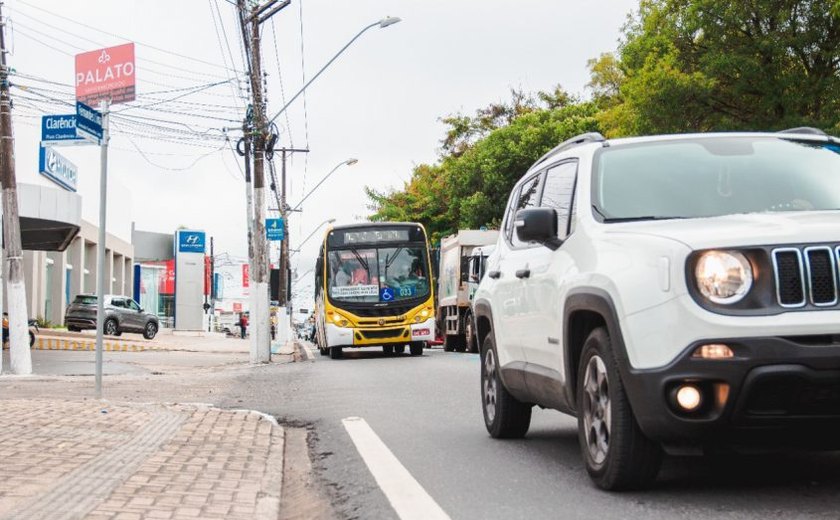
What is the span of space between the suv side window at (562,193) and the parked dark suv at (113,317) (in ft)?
115

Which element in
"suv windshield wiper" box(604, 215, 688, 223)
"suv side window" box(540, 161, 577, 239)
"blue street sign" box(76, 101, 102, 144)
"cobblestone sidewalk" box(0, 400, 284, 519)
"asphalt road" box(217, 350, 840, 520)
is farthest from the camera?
"blue street sign" box(76, 101, 102, 144)

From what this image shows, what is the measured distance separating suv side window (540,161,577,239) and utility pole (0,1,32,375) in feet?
45.4

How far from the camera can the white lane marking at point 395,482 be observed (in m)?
4.95

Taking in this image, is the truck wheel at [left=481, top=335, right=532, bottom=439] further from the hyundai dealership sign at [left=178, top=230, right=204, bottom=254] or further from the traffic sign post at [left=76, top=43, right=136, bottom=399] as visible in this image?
the hyundai dealership sign at [left=178, top=230, right=204, bottom=254]

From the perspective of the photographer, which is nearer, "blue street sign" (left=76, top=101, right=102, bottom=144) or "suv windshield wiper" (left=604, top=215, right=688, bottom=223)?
"suv windshield wiper" (left=604, top=215, right=688, bottom=223)

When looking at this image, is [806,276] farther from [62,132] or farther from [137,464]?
[62,132]

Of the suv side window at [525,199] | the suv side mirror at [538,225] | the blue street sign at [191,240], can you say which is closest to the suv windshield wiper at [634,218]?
the suv side mirror at [538,225]

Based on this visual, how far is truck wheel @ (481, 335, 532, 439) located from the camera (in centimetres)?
748

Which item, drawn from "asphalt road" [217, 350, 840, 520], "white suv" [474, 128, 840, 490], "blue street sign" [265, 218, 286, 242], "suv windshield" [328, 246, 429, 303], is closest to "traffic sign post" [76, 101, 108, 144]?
"asphalt road" [217, 350, 840, 520]

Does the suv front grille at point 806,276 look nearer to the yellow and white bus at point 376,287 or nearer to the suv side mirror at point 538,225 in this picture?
the suv side mirror at point 538,225

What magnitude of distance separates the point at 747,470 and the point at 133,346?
3166 centimetres

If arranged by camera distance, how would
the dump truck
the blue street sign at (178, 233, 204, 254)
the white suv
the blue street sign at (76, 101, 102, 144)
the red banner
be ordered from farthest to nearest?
the red banner < the blue street sign at (178, 233, 204, 254) < the dump truck < the blue street sign at (76, 101, 102, 144) < the white suv

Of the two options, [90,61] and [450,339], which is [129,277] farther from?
[90,61]

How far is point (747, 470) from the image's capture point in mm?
5859
